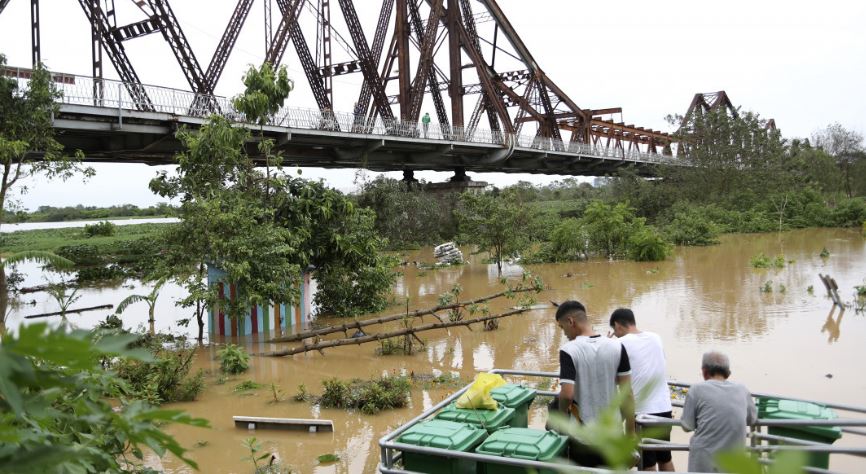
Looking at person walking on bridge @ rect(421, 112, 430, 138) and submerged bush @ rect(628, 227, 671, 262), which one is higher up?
person walking on bridge @ rect(421, 112, 430, 138)

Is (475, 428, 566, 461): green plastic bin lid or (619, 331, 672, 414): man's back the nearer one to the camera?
(475, 428, 566, 461): green plastic bin lid

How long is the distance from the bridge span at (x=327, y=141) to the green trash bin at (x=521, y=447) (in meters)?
13.3

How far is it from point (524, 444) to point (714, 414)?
45.9 inches

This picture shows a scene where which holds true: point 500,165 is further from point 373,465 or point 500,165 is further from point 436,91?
point 373,465

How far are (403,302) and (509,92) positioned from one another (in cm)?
3543

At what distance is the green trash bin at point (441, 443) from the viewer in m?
4.14

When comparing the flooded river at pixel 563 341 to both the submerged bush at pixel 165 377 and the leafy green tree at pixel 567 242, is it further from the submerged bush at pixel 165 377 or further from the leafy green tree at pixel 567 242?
the leafy green tree at pixel 567 242

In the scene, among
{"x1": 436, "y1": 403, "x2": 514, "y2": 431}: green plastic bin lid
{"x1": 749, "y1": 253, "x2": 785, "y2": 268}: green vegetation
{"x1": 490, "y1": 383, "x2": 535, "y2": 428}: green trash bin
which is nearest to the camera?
{"x1": 436, "y1": 403, "x2": 514, "y2": 431}: green plastic bin lid

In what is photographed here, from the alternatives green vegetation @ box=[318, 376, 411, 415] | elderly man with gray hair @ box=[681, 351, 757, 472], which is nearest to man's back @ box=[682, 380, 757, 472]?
elderly man with gray hair @ box=[681, 351, 757, 472]

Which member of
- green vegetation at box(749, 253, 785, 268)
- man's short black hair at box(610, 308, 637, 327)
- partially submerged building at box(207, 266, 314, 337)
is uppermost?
man's short black hair at box(610, 308, 637, 327)

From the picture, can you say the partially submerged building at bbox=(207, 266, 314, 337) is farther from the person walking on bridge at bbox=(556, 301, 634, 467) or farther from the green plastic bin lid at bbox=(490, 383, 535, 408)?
the person walking on bridge at bbox=(556, 301, 634, 467)

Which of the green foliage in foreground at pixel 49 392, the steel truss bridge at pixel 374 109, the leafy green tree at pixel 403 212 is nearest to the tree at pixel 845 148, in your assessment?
the steel truss bridge at pixel 374 109

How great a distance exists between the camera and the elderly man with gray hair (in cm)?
378

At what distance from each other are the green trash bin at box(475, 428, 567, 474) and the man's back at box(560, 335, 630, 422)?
276 millimetres
